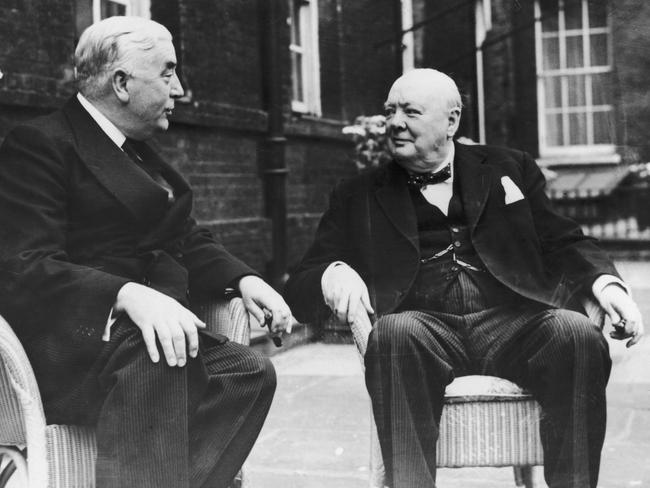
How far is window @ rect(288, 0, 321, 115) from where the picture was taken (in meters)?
8.39

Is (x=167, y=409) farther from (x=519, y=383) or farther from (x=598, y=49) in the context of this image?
(x=598, y=49)

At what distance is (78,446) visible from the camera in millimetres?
2410

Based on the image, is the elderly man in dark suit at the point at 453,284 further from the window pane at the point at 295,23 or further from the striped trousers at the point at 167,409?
the window pane at the point at 295,23

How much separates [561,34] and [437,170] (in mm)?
12216

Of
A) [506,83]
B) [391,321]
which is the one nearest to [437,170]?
[391,321]

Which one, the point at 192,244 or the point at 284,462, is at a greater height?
the point at 192,244

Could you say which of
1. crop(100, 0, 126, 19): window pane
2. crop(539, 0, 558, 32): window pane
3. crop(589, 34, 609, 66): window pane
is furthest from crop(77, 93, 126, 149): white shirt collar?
crop(589, 34, 609, 66): window pane

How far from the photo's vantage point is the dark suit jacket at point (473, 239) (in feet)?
9.46

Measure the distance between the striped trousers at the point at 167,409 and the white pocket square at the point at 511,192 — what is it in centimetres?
93

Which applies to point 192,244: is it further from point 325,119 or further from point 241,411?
point 325,119

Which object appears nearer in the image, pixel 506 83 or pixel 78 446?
pixel 78 446

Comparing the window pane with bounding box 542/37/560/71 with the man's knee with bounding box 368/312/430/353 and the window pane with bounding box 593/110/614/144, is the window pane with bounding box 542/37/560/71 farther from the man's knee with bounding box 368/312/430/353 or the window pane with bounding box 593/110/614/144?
the man's knee with bounding box 368/312/430/353

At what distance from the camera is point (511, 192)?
2986 mm

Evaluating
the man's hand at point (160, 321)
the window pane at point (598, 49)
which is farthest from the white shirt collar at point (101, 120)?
the window pane at point (598, 49)
